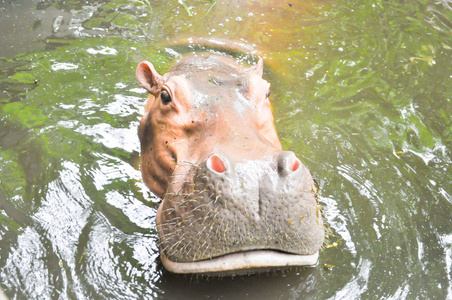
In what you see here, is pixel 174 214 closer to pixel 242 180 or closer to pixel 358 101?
pixel 242 180

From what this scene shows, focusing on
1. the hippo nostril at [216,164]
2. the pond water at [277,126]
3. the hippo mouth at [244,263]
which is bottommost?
the pond water at [277,126]

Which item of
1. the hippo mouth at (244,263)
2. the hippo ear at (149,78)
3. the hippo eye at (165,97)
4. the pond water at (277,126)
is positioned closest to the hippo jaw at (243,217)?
the hippo mouth at (244,263)

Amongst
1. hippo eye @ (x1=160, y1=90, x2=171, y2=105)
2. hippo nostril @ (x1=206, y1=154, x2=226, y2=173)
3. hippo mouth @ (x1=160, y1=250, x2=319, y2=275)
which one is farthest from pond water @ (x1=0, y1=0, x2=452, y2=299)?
hippo nostril @ (x1=206, y1=154, x2=226, y2=173)

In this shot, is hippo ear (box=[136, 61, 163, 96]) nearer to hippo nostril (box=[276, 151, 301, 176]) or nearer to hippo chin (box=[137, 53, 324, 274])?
hippo chin (box=[137, 53, 324, 274])

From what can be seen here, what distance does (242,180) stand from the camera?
110 inches

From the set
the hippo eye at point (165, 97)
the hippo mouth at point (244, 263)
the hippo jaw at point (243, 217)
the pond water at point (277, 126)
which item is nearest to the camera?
the hippo jaw at point (243, 217)

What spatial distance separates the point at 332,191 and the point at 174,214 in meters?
1.79

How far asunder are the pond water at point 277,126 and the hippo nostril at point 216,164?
3.15 feet

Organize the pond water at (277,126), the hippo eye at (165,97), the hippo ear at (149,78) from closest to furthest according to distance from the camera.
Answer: the pond water at (277,126)
the hippo eye at (165,97)
the hippo ear at (149,78)

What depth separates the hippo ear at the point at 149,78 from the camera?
14.8ft

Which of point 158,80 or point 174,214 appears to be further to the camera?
point 158,80

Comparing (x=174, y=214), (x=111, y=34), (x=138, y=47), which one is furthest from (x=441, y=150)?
(x=111, y=34)

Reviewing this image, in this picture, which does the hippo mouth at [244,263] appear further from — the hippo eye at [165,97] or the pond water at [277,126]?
the hippo eye at [165,97]

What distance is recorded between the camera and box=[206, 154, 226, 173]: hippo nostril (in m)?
2.84
